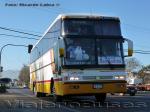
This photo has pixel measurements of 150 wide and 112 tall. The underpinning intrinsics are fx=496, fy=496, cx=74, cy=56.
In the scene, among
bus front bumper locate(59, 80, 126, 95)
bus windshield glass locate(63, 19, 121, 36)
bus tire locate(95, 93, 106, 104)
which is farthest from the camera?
bus tire locate(95, 93, 106, 104)

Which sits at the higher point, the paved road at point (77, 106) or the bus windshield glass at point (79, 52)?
the bus windshield glass at point (79, 52)

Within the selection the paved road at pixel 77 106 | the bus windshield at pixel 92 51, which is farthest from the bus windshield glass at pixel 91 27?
the paved road at pixel 77 106

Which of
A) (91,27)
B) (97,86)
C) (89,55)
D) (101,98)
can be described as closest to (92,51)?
(89,55)

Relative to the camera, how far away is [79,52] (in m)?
21.9

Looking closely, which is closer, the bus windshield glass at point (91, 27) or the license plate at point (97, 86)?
the license plate at point (97, 86)

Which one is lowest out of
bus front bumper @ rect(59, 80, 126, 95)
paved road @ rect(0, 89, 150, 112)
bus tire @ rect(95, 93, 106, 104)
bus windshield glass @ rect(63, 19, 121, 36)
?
paved road @ rect(0, 89, 150, 112)

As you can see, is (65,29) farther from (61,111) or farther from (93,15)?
(61,111)

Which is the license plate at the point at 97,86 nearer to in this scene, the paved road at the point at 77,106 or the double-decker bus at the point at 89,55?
the double-decker bus at the point at 89,55

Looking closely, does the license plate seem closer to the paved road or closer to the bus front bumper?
the bus front bumper

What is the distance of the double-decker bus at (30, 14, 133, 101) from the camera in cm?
2188

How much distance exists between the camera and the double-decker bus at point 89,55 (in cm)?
2188

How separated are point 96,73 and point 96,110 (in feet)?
10.4

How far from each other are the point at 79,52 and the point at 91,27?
4.72 ft

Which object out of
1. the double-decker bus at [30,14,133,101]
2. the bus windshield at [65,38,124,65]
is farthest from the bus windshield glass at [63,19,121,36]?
the bus windshield at [65,38,124,65]
